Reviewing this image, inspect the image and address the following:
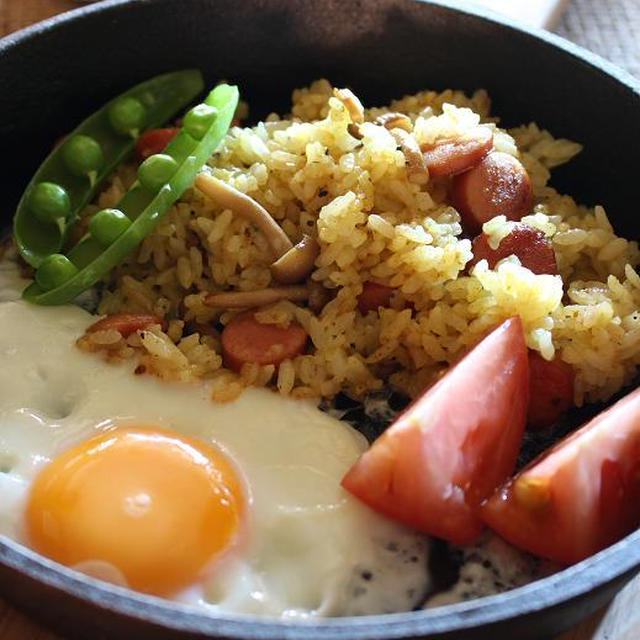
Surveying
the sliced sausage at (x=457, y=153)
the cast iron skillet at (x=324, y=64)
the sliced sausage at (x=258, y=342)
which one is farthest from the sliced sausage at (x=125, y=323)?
the sliced sausage at (x=457, y=153)

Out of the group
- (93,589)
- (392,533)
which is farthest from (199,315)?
(93,589)

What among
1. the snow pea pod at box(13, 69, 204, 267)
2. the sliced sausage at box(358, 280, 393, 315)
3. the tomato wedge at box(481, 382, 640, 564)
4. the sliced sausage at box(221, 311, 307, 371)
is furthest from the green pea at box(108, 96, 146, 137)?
the tomato wedge at box(481, 382, 640, 564)

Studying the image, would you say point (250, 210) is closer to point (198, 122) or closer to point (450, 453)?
point (198, 122)

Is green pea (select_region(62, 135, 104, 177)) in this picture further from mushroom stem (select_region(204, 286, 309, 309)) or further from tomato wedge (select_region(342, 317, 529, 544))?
tomato wedge (select_region(342, 317, 529, 544))

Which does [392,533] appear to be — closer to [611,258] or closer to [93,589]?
[93,589]

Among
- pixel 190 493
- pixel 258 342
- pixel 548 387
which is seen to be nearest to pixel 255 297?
pixel 258 342

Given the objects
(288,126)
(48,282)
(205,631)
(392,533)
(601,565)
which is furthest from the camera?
(288,126)

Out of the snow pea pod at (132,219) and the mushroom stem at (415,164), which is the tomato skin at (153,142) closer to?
the snow pea pod at (132,219)
